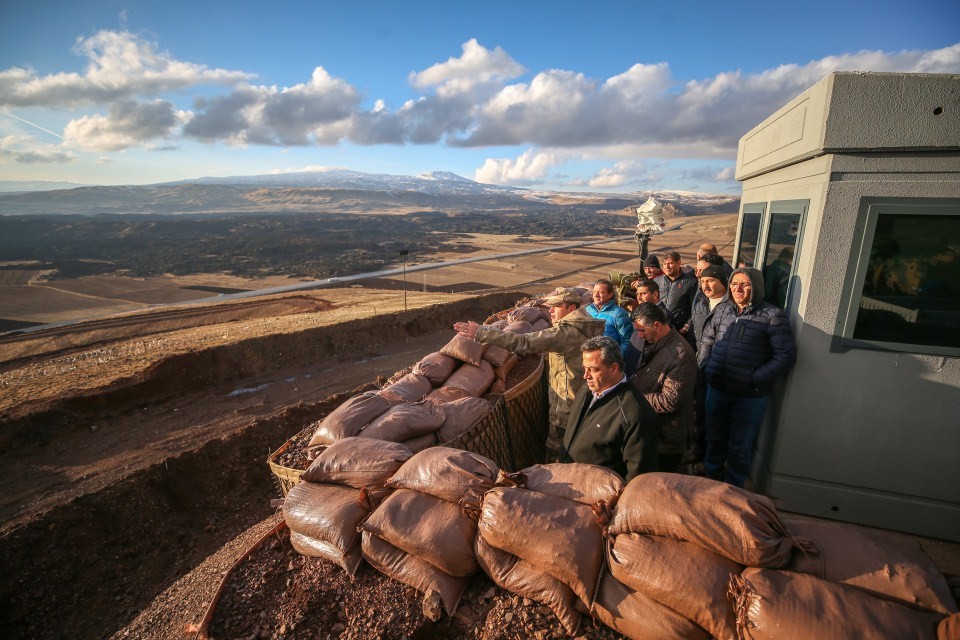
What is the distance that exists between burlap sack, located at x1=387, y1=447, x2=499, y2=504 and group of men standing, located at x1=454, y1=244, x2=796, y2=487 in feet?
2.17

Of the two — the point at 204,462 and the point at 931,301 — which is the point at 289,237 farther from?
the point at 931,301

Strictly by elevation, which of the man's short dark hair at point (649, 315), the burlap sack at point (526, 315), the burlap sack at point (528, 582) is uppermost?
the man's short dark hair at point (649, 315)

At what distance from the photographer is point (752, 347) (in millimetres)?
3451

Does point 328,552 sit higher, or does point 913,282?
point 913,282

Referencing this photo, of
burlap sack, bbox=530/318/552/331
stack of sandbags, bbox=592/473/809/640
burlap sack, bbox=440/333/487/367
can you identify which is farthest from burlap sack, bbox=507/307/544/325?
stack of sandbags, bbox=592/473/809/640

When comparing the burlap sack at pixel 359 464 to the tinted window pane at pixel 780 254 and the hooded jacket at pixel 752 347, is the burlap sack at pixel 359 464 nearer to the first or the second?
the hooded jacket at pixel 752 347

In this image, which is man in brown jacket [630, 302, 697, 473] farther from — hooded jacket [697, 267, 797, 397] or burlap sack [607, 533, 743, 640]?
burlap sack [607, 533, 743, 640]

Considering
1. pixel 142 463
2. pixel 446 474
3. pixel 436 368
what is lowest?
pixel 142 463

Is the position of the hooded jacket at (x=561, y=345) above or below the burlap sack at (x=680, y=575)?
above

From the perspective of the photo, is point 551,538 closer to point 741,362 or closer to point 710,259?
point 741,362

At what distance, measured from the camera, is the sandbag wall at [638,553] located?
1.71 m

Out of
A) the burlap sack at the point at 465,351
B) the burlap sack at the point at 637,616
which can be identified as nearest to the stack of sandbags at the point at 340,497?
the burlap sack at the point at 637,616

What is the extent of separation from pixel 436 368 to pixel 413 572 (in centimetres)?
264

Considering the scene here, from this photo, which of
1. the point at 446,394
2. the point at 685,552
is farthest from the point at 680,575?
the point at 446,394
